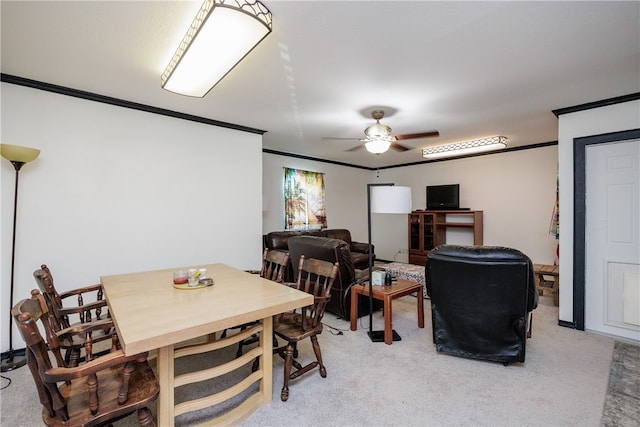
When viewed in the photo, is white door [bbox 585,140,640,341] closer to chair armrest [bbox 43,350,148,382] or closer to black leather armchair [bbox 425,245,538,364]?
black leather armchair [bbox 425,245,538,364]

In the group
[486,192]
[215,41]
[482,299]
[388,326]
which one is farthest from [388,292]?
[486,192]

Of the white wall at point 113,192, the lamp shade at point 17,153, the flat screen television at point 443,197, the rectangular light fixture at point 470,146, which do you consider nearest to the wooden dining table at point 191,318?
the white wall at point 113,192

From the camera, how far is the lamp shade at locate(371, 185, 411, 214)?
2.81m

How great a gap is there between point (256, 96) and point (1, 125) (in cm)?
224

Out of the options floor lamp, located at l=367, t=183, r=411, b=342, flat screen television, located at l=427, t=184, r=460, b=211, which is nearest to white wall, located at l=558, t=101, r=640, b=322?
floor lamp, located at l=367, t=183, r=411, b=342

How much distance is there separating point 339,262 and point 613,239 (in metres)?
2.91

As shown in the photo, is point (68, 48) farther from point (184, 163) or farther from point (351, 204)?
point (351, 204)

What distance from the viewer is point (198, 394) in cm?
206

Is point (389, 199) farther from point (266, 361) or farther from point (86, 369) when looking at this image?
point (86, 369)

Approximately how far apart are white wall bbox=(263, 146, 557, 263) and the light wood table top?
323cm

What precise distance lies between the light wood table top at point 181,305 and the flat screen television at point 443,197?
16.5 ft

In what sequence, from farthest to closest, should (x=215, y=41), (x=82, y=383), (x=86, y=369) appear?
1. (x=215, y=41)
2. (x=82, y=383)
3. (x=86, y=369)

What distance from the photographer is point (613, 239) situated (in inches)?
121

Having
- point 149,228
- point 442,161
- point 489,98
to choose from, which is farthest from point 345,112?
point 442,161
